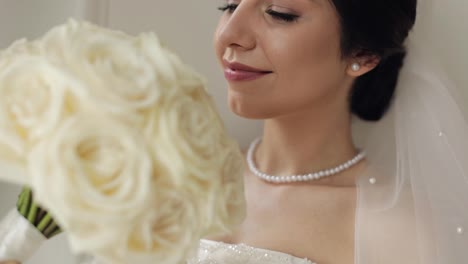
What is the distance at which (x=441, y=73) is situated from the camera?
1286mm

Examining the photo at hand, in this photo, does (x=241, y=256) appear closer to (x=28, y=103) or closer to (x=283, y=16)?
(x=283, y=16)

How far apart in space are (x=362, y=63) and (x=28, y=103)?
0.82 metres

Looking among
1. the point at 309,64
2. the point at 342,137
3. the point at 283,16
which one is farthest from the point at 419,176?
the point at 283,16

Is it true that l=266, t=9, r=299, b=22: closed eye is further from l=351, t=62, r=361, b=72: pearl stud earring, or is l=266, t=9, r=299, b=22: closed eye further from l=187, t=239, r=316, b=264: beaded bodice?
l=187, t=239, r=316, b=264: beaded bodice

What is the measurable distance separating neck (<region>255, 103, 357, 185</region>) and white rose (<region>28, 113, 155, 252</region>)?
0.77 metres

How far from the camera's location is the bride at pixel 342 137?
113cm

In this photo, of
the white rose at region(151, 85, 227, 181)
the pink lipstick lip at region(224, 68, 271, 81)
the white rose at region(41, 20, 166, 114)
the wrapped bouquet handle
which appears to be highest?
the white rose at region(41, 20, 166, 114)

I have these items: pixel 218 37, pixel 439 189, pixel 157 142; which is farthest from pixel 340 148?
pixel 157 142

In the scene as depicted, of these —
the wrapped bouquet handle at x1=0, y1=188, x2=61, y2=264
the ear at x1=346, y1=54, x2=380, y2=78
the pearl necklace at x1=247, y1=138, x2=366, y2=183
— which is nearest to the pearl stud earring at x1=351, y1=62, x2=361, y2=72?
the ear at x1=346, y1=54, x2=380, y2=78

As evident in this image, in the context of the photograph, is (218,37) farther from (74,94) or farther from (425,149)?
(74,94)

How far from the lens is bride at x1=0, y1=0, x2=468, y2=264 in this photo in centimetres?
113

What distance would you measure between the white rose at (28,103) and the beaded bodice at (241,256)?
618 millimetres

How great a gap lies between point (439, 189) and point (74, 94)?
2.79 ft

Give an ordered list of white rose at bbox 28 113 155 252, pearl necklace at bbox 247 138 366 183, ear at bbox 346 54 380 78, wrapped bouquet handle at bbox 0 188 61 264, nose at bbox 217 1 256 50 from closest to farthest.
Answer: white rose at bbox 28 113 155 252, wrapped bouquet handle at bbox 0 188 61 264, nose at bbox 217 1 256 50, ear at bbox 346 54 380 78, pearl necklace at bbox 247 138 366 183
